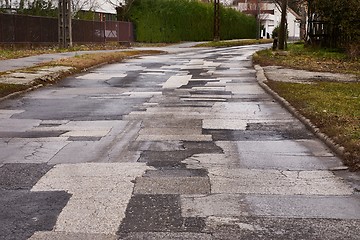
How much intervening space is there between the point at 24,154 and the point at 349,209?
15.1 feet

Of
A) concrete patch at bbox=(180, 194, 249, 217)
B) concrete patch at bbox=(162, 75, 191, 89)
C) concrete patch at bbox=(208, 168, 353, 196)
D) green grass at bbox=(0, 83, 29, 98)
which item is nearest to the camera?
concrete patch at bbox=(180, 194, 249, 217)

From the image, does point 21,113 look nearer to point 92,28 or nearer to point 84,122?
point 84,122

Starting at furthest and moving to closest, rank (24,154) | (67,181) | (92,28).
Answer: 1. (92,28)
2. (24,154)
3. (67,181)

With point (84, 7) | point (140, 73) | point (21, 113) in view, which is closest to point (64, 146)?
point (21, 113)

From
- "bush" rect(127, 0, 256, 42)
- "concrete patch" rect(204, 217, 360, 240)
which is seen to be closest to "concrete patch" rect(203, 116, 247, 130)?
"concrete patch" rect(204, 217, 360, 240)

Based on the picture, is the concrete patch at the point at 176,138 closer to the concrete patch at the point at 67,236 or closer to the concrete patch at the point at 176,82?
the concrete patch at the point at 67,236

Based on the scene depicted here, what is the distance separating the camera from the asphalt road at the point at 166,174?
5512 millimetres

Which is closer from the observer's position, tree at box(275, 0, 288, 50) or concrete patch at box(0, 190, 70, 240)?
concrete patch at box(0, 190, 70, 240)

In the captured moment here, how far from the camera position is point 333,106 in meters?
12.7

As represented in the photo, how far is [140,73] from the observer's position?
23375 mm

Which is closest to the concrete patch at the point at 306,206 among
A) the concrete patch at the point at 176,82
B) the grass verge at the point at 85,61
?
the concrete patch at the point at 176,82

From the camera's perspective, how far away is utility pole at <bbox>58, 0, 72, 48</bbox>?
36.0m

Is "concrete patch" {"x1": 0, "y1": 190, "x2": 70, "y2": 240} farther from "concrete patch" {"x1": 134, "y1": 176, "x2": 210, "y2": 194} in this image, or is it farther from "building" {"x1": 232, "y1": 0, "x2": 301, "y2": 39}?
"building" {"x1": 232, "y1": 0, "x2": 301, "y2": 39}

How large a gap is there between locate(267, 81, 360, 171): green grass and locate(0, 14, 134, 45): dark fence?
66.6 feet
